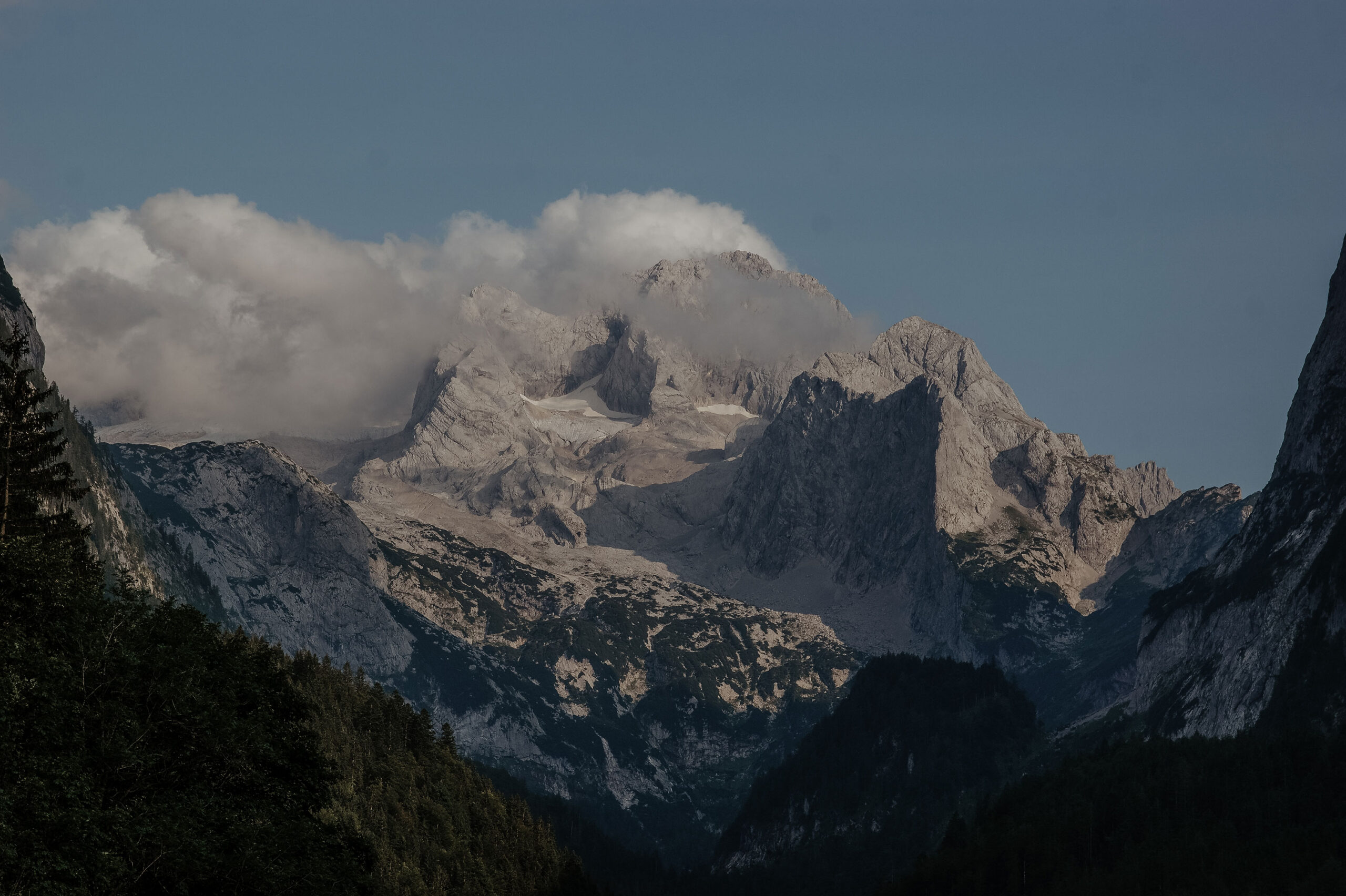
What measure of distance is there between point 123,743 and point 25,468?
97.2 feet

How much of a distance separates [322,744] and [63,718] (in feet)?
374

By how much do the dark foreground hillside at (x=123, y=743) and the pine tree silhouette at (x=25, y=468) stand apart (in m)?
0.13

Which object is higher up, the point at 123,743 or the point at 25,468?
the point at 25,468

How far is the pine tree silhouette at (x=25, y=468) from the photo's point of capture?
9612 cm

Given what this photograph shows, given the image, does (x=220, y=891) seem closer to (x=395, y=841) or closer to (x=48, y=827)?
(x=48, y=827)

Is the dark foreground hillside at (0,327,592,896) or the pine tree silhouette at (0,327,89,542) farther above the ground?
the pine tree silhouette at (0,327,89,542)

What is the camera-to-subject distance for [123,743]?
75000mm

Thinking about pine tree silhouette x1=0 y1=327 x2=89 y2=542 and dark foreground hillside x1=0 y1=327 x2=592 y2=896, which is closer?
dark foreground hillside x1=0 y1=327 x2=592 y2=896

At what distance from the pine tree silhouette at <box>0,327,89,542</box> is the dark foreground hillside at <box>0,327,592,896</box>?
5.1 inches

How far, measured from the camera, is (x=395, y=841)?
652 feet

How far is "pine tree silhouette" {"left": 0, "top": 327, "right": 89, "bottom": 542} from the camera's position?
96.1 meters

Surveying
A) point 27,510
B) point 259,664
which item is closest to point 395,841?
point 259,664

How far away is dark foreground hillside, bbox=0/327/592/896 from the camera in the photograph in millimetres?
66000

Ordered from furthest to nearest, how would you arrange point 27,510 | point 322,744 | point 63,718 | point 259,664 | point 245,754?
point 322,744 → point 259,664 → point 27,510 → point 245,754 → point 63,718
